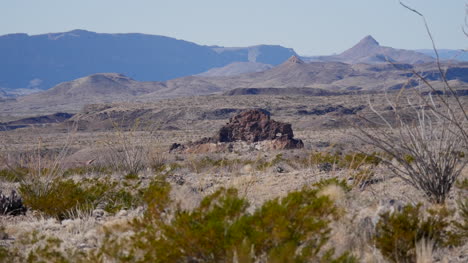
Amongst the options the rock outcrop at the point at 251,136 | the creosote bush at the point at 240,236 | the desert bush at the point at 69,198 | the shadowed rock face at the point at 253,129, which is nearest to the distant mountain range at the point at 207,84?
the shadowed rock face at the point at 253,129

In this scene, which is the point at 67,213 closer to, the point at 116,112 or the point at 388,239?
the point at 388,239

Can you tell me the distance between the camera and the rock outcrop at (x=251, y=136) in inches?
1138

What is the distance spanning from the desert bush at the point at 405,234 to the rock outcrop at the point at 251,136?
74.2 ft

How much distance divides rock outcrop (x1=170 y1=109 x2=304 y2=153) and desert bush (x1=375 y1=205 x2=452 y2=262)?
74.2 feet

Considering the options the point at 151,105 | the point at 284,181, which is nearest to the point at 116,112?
the point at 151,105

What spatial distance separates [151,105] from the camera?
72688 mm

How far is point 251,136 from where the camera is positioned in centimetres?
3152

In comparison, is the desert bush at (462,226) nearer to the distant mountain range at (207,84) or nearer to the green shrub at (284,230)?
the green shrub at (284,230)

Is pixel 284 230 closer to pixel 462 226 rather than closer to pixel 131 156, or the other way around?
pixel 462 226

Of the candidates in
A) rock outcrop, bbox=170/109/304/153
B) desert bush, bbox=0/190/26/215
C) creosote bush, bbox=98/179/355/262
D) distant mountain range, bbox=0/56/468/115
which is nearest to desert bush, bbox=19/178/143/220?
desert bush, bbox=0/190/26/215

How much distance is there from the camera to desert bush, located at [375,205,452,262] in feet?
16.3

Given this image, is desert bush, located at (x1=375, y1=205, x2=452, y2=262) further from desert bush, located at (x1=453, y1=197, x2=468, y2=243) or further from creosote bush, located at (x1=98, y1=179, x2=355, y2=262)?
creosote bush, located at (x1=98, y1=179, x2=355, y2=262)

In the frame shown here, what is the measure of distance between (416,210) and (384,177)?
449 cm

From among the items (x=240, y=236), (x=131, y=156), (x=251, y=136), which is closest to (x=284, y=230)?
(x=240, y=236)
